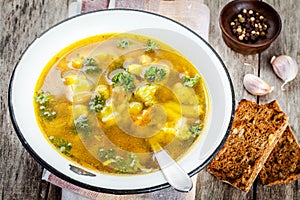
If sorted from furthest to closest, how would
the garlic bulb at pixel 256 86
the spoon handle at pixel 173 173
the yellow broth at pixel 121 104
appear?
the garlic bulb at pixel 256 86 → the yellow broth at pixel 121 104 → the spoon handle at pixel 173 173

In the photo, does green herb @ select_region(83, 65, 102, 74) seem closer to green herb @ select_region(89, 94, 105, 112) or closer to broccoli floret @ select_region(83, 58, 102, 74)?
broccoli floret @ select_region(83, 58, 102, 74)

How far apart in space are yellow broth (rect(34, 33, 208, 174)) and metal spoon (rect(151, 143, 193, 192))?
0.04 meters

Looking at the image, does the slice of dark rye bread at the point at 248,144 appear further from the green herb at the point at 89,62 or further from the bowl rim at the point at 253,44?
the green herb at the point at 89,62

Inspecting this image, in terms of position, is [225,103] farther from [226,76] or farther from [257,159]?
[257,159]

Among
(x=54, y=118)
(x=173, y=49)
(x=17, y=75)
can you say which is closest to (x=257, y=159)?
(x=173, y=49)

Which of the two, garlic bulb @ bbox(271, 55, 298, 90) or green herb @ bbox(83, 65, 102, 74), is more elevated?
Result: garlic bulb @ bbox(271, 55, 298, 90)

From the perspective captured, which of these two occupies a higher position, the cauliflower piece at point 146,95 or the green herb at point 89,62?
the green herb at point 89,62

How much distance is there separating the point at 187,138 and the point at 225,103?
0.92ft

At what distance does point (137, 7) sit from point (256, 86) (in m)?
0.95

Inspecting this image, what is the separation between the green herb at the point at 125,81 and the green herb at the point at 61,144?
44cm

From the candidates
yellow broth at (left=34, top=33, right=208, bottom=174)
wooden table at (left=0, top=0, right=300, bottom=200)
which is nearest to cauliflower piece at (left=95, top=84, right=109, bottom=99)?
yellow broth at (left=34, top=33, right=208, bottom=174)

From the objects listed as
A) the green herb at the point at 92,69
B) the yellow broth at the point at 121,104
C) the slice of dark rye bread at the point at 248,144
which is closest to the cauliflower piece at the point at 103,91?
the yellow broth at the point at 121,104

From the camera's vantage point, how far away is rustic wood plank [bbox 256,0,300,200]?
3.44 meters

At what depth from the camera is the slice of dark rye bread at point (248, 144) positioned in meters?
3.34
